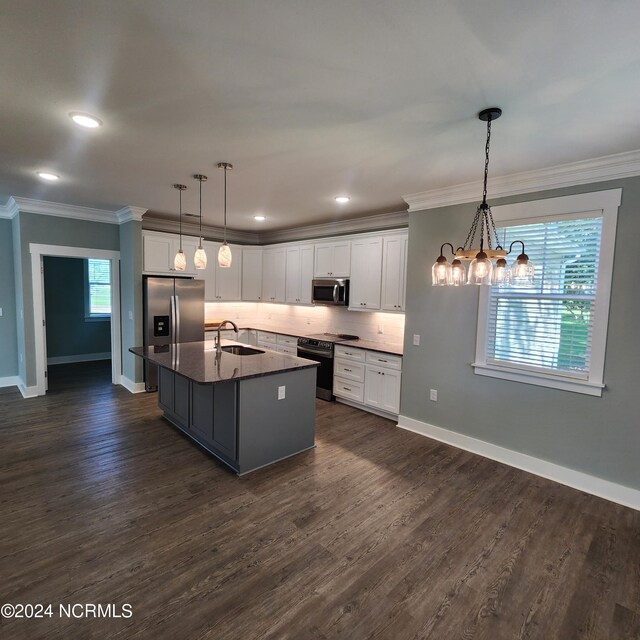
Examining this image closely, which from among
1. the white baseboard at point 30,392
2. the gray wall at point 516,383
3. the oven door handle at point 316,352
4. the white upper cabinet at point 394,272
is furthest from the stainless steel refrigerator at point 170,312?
the gray wall at point 516,383

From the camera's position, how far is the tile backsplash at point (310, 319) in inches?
207

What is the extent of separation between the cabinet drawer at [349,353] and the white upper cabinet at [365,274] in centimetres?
61

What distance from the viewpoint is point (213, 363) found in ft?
11.1

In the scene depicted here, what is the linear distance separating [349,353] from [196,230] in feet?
11.6

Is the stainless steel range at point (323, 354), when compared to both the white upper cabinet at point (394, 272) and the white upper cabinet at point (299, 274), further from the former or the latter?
the white upper cabinet at point (394, 272)

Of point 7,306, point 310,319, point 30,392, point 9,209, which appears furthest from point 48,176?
point 310,319

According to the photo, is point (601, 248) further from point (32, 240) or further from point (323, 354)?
point (32, 240)

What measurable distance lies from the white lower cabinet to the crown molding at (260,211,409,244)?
1.81 metres

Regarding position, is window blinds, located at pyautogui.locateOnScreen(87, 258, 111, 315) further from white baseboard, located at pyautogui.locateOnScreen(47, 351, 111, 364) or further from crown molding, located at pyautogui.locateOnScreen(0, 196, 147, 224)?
crown molding, located at pyautogui.locateOnScreen(0, 196, 147, 224)

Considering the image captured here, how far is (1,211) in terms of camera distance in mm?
5277

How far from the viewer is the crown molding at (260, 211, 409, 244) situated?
4.96 meters

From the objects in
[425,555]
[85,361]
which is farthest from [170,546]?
[85,361]

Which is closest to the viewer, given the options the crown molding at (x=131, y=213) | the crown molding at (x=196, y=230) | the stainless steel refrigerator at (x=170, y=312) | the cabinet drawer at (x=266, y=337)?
the crown molding at (x=131, y=213)

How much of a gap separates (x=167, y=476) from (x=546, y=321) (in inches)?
145
